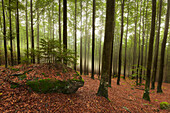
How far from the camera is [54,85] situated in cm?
407

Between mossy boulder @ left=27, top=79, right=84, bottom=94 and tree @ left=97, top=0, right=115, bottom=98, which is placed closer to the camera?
mossy boulder @ left=27, top=79, right=84, bottom=94

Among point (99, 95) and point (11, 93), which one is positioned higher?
point (11, 93)

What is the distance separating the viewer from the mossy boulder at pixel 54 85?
12.2 feet

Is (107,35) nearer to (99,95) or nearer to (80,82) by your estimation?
(80,82)

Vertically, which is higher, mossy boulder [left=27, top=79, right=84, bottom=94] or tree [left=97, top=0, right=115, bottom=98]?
tree [left=97, top=0, right=115, bottom=98]

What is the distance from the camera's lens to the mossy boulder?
371 centimetres

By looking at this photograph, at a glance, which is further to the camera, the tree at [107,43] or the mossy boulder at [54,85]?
the tree at [107,43]

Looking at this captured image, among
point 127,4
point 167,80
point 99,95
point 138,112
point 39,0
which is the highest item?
point 127,4

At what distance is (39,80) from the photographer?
3871 mm

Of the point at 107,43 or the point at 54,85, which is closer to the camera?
the point at 54,85

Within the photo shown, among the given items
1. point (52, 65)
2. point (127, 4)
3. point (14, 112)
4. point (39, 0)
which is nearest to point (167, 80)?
point (127, 4)

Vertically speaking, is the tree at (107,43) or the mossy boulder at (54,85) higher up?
the tree at (107,43)

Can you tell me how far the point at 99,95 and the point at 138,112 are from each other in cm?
266

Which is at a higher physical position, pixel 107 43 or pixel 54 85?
pixel 107 43
